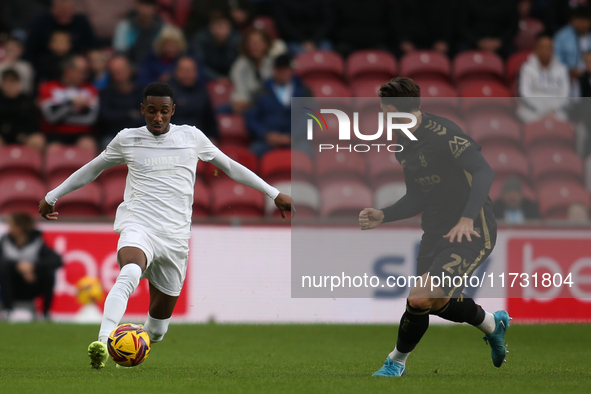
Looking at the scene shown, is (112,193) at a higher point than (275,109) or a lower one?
lower

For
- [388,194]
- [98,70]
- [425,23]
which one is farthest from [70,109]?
[425,23]

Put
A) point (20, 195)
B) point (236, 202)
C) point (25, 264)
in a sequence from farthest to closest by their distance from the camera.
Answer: point (236, 202)
point (20, 195)
point (25, 264)

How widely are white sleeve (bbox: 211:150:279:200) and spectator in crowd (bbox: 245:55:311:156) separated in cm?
580

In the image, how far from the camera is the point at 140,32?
14.0 meters

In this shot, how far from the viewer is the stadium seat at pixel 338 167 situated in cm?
1092

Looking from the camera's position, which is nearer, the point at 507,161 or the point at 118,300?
the point at 118,300

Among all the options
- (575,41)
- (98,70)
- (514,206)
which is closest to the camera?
(514,206)

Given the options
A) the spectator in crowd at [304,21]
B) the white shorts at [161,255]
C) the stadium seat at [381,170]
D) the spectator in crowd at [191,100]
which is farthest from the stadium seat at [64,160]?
the white shorts at [161,255]

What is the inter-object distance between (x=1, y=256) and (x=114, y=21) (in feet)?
19.1

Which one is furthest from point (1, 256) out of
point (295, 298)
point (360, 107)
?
point (360, 107)

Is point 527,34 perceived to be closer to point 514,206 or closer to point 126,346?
point 514,206

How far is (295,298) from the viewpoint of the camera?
11.4m

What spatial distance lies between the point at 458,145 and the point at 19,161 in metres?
7.82

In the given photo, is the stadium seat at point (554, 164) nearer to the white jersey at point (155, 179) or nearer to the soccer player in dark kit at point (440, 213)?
the soccer player in dark kit at point (440, 213)
